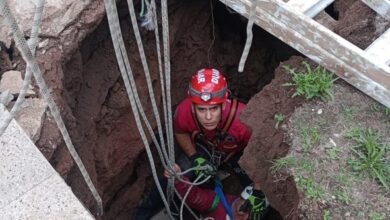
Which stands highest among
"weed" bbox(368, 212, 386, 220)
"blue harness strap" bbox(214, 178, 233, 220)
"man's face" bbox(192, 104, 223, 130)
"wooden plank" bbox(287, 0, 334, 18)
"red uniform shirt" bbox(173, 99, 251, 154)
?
"wooden plank" bbox(287, 0, 334, 18)

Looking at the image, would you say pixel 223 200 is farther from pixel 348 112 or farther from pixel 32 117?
pixel 32 117

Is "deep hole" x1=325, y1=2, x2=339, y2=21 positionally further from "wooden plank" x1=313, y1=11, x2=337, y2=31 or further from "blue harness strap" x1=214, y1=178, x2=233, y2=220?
"blue harness strap" x1=214, y1=178, x2=233, y2=220

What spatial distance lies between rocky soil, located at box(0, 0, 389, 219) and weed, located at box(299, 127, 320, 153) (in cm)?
9

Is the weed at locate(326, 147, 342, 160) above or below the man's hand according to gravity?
above

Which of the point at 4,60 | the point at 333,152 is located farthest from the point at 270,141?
the point at 4,60

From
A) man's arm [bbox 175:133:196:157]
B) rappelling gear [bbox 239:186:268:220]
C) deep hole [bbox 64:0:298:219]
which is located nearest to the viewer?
deep hole [bbox 64:0:298:219]

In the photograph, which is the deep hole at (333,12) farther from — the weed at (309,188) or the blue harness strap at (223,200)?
the blue harness strap at (223,200)

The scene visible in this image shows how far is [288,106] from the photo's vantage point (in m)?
3.48

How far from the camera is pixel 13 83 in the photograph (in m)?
3.33

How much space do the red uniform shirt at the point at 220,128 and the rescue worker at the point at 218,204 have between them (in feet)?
1.35

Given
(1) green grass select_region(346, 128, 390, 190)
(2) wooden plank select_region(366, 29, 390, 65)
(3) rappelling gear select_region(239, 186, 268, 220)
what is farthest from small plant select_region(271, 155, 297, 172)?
(3) rappelling gear select_region(239, 186, 268, 220)

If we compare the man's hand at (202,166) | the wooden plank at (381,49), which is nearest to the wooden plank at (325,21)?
the wooden plank at (381,49)

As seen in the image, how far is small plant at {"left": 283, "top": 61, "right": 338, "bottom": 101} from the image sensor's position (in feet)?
11.2

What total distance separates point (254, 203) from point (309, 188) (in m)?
1.59
